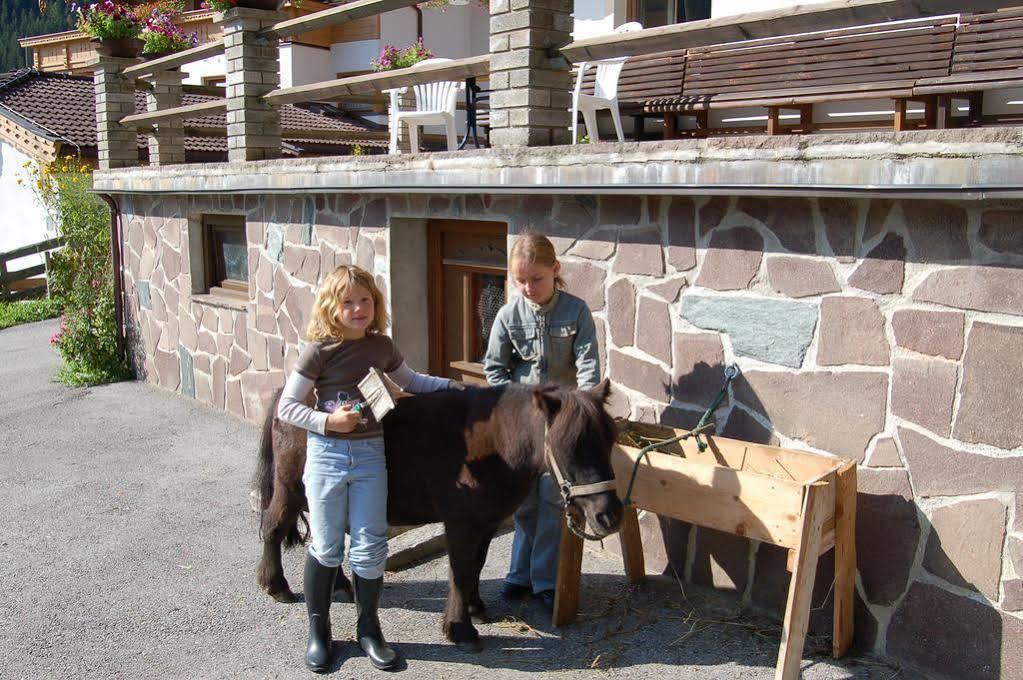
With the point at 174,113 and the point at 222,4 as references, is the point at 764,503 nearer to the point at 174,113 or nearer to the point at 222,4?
the point at 222,4

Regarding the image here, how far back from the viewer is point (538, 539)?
15.1 feet

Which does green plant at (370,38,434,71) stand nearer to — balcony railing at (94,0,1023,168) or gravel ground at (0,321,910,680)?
balcony railing at (94,0,1023,168)

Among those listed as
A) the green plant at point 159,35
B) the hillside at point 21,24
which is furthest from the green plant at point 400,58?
the hillside at point 21,24

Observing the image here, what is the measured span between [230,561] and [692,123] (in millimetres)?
6081

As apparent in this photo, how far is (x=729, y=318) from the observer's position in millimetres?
4426

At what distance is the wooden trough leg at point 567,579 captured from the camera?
14.2 feet

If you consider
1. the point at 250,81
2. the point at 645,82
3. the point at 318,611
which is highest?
the point at 645,82

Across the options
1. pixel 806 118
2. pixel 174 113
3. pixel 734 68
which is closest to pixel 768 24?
pixel 806 118

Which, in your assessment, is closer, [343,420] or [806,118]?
[343,420]

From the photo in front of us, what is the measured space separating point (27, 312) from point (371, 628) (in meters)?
14.2

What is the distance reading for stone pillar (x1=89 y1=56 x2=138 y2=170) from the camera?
968 cm

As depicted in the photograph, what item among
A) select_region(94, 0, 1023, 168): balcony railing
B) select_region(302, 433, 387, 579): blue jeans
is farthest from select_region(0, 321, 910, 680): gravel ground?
select_region(94, 0, 1023, 168): balcony railing

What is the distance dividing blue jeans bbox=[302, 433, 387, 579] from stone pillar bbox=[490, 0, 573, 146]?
2133 mm

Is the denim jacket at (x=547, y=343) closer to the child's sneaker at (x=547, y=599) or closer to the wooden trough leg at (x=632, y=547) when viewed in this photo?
the wooden trough leg at (x=632, y=547)
